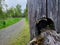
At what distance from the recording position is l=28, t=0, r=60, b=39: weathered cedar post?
102 centimetres

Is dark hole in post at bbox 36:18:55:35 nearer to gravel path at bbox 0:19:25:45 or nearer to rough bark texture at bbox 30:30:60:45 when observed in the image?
rough bark texture at bbox 30:30:60:45

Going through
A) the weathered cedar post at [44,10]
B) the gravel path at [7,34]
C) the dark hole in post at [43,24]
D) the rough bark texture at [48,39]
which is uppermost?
the weathered cedar post at [44,10]

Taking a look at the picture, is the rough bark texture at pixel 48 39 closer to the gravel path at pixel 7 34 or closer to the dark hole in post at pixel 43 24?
the dark hole in post at pixel 43 24

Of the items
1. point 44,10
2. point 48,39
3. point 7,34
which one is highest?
point 44,10

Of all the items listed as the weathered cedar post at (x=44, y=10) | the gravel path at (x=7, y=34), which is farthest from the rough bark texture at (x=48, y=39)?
the gravel path at (x=7, y=34)

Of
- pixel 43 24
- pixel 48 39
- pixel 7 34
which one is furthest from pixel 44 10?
pixel 7 34

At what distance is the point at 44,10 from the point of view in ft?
3.38

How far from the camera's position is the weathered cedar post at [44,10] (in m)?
1.02

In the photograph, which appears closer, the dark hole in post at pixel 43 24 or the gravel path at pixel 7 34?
the dark hole in post at pixel 43 24

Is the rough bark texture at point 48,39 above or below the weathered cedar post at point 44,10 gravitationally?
below

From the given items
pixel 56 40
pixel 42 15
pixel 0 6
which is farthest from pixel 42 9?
pixel 0 6

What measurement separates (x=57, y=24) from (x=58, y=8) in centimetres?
9

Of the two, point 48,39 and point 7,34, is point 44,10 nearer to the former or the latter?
point 48,39

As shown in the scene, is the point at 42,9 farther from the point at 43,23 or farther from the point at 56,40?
the point at 56,40
